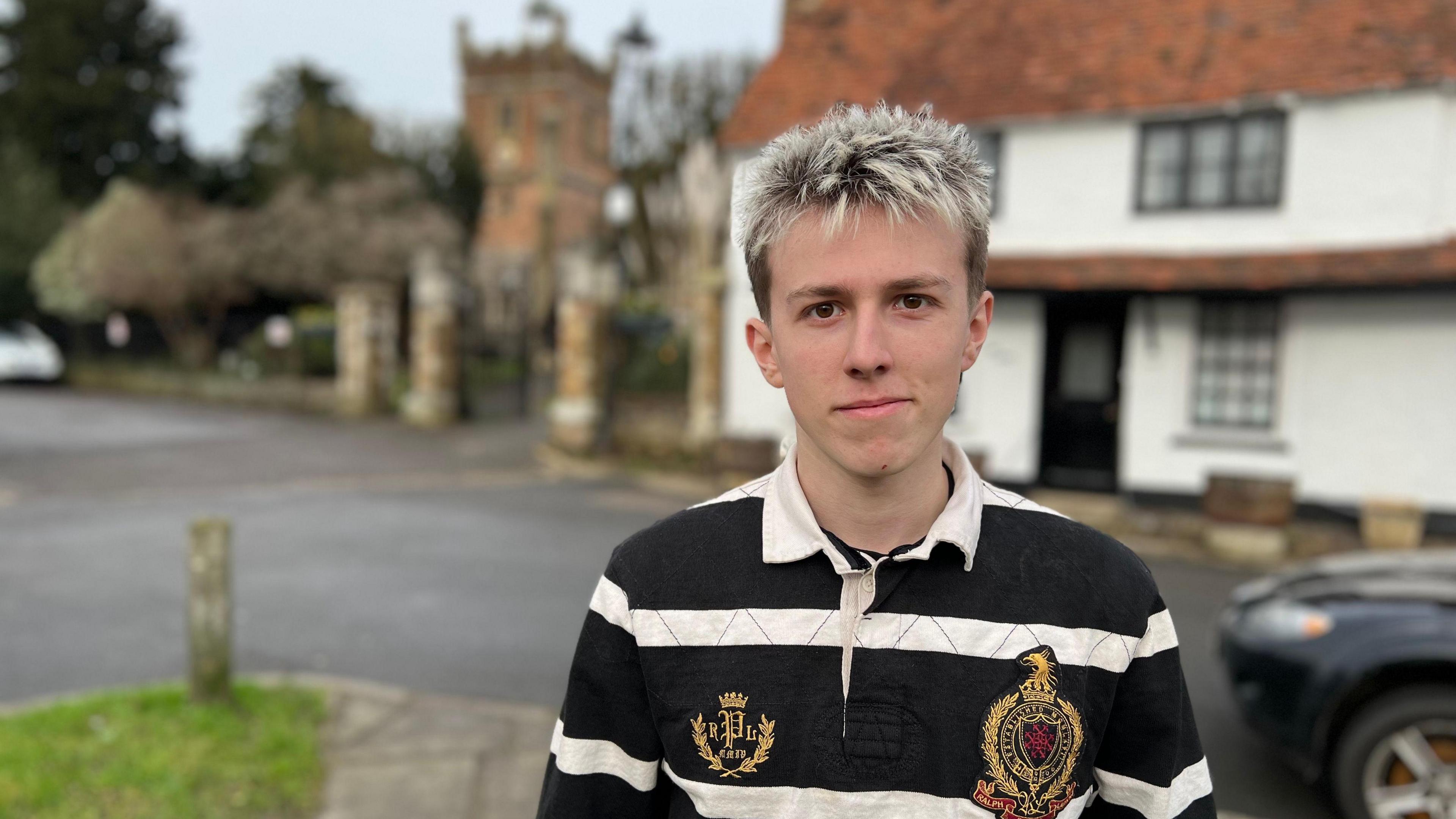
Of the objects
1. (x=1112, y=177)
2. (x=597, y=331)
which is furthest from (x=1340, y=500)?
(x=597, y=331)

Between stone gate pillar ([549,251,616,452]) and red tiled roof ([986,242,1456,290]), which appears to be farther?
stone gate pillar ([549,251,616,452])

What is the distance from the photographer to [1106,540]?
157cm

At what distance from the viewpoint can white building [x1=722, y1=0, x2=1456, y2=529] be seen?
440 inches

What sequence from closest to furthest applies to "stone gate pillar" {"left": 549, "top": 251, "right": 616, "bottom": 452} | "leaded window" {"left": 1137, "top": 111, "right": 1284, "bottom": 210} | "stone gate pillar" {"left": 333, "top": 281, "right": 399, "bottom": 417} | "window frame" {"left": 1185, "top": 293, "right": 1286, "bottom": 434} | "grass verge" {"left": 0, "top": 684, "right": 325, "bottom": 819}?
"grass verge" {"left": 0, "top": 684, "right": 325, "bottom": 819} → "leaded window" {"left": 1137, "top": 111, "right": 1284, "bottom": 210} → "window frame" {"left": 1185, "top": 293, "right": 1286, "bottom": 434} → "stone gate pillar" {"left": 549, "top": 251, "right": 616, "bottom": 452} → "stone gate pillar" {"left": 333, "top": 281, "right": 399, "bottom": 417}

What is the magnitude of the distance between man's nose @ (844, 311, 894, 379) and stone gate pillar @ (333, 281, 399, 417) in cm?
1969

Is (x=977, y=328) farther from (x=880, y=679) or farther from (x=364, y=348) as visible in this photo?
(x=364, y=348)

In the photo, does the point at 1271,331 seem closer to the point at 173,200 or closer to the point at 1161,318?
the point at 1161,318

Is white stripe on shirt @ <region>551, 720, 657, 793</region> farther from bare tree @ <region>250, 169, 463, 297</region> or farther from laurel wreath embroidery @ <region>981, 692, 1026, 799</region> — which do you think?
bare tree @ <region>250, 169, 463, 297</region>

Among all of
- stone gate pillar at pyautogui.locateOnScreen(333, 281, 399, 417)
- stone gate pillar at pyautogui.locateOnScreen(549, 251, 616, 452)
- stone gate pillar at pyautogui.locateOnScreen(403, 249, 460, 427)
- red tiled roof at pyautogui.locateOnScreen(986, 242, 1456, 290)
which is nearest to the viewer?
red tiled roof at pyautogui.locateOnScreen(986, 242, 1456, 290)

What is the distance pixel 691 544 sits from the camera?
1551mm

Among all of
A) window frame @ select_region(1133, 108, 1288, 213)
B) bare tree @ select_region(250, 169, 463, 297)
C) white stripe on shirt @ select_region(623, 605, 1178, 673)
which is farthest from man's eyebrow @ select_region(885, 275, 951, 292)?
bare tree @ select_region(250, 169, 463, 297)

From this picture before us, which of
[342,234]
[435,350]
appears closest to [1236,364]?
[435,350]

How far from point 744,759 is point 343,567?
26.7 feet

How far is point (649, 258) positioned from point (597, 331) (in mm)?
11972
